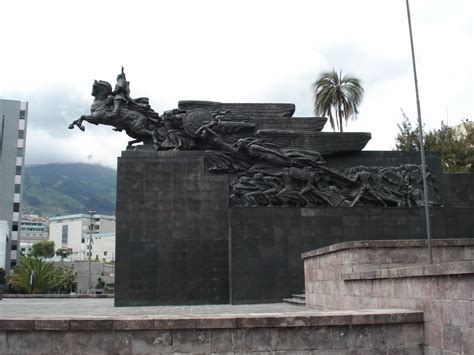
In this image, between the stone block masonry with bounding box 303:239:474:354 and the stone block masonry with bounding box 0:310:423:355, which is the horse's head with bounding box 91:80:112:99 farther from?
the stone block masonry with bounding box 0:310:423:355

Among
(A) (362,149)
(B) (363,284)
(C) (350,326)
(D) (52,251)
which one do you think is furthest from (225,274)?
(D) (52,251)

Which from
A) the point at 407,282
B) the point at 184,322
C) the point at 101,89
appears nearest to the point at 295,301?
the point at 407,282

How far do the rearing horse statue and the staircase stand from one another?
8.02 metres

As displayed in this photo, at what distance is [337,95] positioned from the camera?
27.8m

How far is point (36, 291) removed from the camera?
144 feet

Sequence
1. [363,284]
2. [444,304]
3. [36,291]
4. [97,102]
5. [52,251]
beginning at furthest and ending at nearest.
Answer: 1. [52,251]
2. [36,291]
3. [97,102]
4. [363,284]
5. [444,304]

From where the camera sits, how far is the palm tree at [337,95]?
27.5 meters

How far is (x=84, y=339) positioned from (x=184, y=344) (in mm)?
1324

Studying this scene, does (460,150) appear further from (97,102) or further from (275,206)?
(97,102)

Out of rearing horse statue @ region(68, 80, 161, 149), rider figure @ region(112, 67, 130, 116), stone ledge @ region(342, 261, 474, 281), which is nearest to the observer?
stone ledge @ region(342, 261, 474, 281)

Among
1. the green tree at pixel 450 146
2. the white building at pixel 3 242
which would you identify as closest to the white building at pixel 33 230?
the white building at pixel 3 242

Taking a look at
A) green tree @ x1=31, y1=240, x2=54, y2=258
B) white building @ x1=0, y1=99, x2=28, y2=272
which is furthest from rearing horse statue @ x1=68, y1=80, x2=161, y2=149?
green tree @ x1=31, y1=240, x2=54, y2=258

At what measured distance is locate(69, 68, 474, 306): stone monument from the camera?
746 inches

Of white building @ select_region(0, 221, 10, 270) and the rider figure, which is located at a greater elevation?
the rider figure
